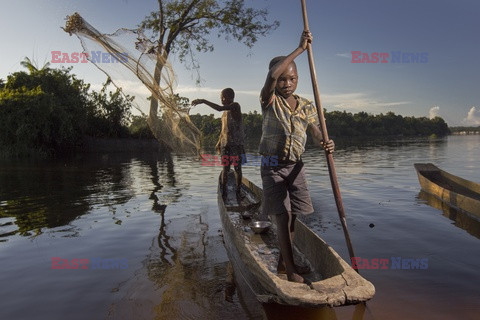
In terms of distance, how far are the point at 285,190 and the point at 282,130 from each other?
1.93 feet

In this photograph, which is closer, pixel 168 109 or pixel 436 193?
pixel 168 109

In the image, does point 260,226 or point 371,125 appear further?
point 371,125

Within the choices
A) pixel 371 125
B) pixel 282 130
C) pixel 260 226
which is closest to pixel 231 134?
pixel 260 226

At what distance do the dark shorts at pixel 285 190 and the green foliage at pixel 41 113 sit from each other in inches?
1030

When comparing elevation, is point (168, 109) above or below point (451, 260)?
above

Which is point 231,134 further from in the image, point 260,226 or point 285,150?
point 285,150

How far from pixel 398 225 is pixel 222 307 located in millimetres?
4563

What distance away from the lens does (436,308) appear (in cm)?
346

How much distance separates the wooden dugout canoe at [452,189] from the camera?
733 centimetres

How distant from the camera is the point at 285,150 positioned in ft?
10.9

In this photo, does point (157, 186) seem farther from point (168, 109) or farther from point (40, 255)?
point (40, 255)

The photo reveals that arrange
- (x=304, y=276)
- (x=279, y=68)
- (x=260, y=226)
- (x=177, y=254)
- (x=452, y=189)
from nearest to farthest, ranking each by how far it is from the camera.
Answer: (x=279, y=68) → (x=304, y=276) → (x=260, y=226) → (x=177, y=254) → (x=452, y=189)

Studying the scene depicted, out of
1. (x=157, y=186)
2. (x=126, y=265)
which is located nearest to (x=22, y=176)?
(x=157, y=186)

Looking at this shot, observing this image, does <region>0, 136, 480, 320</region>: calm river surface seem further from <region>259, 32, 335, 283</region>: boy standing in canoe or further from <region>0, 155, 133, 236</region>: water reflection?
<region>259, 32, 335, 283</region>: boy standing in canoe
